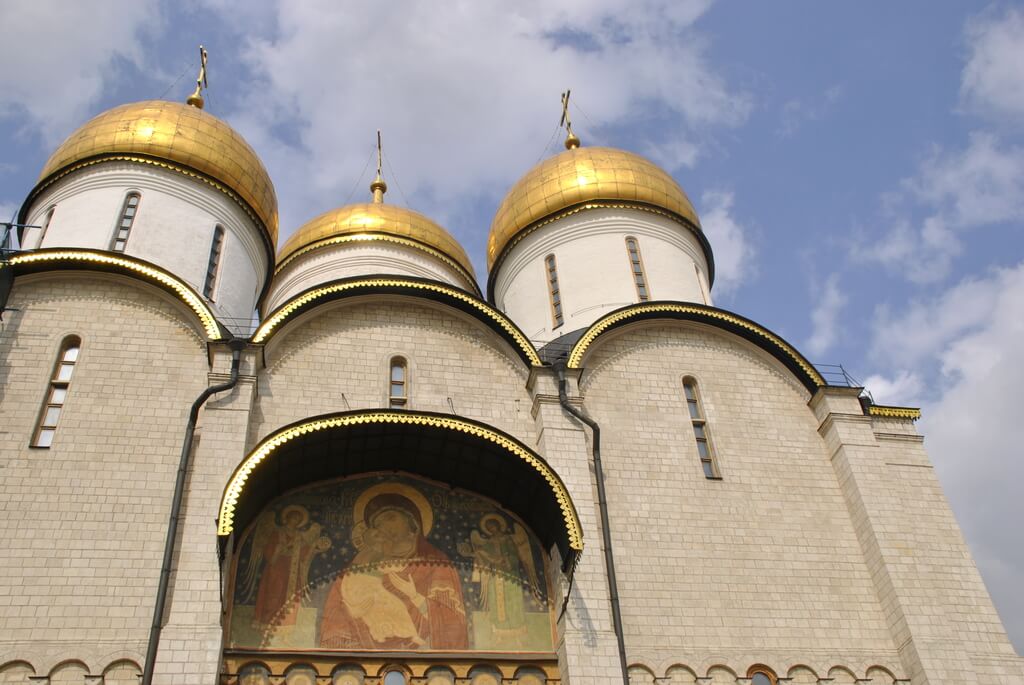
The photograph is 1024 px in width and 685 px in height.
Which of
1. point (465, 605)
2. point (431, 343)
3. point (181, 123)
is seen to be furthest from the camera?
point (181, 123)

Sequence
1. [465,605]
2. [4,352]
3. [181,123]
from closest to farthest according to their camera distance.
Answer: [465,605] < [4,352] < [181,123]

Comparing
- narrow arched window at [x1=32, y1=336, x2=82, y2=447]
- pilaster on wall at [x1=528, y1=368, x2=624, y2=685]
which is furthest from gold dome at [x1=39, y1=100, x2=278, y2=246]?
pilaster on wall at [x1=528, y1=368, x2=624, y2=685]

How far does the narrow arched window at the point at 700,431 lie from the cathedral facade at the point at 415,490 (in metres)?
0.03

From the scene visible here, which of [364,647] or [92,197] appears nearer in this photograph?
[364,647]

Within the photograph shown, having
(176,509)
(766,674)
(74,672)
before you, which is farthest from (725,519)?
(74,672)

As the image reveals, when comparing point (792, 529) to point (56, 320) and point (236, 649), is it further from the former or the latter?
point (56, 320)

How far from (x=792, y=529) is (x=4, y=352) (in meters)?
7.69

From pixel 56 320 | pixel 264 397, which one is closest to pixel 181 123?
pixel 56 320

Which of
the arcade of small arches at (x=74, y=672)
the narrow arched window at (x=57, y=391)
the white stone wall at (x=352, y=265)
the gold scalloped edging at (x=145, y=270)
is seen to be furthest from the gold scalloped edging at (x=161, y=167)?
the arcade of small arches at (x=74, y=672)

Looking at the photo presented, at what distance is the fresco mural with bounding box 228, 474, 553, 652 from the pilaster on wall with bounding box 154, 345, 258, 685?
0.45 m

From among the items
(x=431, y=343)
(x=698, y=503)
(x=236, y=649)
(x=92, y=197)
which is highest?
(x=92, y=197)

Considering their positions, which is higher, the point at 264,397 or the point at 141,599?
the point at 264,397

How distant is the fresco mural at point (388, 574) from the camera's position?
7906mm

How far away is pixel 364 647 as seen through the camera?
784 cm
